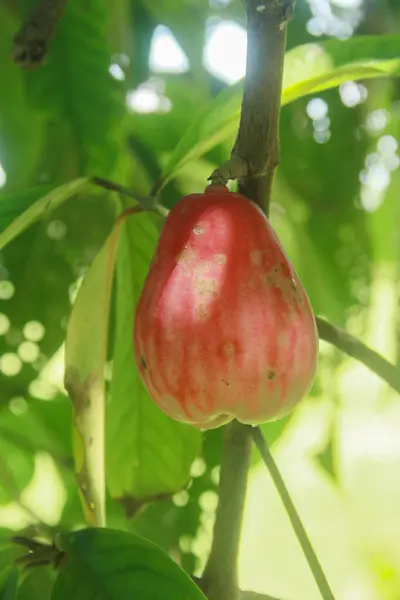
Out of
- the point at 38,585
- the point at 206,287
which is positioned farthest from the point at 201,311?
the point at 38,585

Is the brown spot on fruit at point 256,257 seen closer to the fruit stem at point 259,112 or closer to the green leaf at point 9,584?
the fruit stem at point 259,112

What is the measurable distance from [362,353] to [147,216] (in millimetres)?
141

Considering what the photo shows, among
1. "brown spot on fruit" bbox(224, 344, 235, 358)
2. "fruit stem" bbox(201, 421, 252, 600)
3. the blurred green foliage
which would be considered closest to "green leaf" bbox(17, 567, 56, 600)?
the blurred green foliage

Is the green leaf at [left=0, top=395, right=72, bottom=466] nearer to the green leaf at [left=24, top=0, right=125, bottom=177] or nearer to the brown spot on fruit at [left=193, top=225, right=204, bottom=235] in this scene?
the green leaf at [left=24, top=0, right=125, bottom=177]

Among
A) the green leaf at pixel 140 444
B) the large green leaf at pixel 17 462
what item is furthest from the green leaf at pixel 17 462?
the green leaf at pixel 140 444

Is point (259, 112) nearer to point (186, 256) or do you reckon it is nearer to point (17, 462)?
point (186, 256)

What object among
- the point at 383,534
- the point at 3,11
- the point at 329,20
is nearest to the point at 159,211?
the point at 3,11

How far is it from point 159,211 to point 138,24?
31 cm

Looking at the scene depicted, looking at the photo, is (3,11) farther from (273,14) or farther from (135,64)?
(273,14)

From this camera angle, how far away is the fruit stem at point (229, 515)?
334 mm

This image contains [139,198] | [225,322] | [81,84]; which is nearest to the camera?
[225,322]

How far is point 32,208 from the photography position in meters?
0.31

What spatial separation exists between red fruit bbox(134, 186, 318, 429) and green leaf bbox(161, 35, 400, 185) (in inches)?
2.3

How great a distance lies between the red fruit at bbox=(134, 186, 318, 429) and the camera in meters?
0.25
